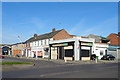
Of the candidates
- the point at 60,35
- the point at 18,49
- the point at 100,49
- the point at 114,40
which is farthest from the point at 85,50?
the point at 18,49

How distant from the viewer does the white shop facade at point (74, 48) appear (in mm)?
35088

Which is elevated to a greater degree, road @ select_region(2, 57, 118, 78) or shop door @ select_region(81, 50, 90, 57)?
shop door @ select_region(81, 50, 90, 57)

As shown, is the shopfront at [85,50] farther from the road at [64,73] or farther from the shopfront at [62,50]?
the road at [64,73]

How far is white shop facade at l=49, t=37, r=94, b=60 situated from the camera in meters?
35.1

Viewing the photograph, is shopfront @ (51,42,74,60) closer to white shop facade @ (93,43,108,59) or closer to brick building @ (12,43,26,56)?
white shop facade @ (93,43,108,59)

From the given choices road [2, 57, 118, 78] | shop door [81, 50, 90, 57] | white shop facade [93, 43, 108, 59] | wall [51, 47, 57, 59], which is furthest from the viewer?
wall [51, 47, 57, 59]

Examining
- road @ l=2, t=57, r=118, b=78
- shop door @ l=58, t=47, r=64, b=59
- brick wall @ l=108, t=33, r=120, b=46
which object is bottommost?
road @ l=2, t=57, r=118, b=78

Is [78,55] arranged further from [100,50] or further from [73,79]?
[73,79]

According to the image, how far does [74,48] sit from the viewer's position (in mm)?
35312

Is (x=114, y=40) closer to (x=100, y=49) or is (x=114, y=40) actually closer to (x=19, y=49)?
(x=100, y=49)

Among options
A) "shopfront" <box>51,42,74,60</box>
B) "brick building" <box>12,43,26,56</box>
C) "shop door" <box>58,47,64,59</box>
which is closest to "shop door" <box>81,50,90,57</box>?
"shopfront" <box>51,42,74,60</box>

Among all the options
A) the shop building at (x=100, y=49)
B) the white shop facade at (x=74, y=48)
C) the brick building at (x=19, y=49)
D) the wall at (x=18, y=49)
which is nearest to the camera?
the white shop facade at (x=74, y=48)

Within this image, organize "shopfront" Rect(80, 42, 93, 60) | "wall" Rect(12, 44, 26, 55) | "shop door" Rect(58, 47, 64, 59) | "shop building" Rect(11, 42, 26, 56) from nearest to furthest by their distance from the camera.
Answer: "shopfront" Rect(80, 42, 93, 60) → "shop door" Rect(58, 47, 64, 59) → "shop building" Rect(11, 42, 26, 56) → "wall" Rect(12, 44, 26, 55)

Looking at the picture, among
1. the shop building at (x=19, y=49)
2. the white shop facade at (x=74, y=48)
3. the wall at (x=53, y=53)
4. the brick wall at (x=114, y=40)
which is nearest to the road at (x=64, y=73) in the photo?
the white shop facade at (x=74, y=48)
